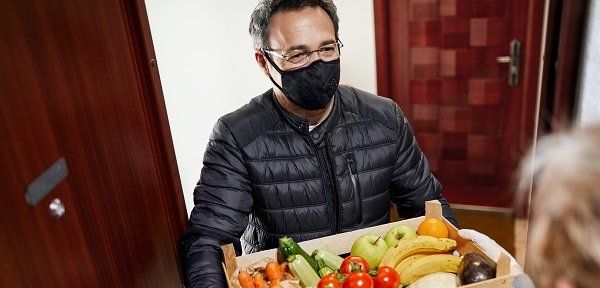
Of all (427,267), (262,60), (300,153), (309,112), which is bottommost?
(427,267)

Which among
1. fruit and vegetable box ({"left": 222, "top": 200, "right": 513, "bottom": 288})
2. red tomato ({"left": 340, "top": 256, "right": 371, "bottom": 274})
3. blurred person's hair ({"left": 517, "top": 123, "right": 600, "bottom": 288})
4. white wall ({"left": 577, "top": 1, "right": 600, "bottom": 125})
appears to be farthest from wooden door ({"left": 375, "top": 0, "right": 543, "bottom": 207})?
blurred person's hair ({"left": 517, "top": 123, "right": 600, "bottom": 288})

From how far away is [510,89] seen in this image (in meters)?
3.07

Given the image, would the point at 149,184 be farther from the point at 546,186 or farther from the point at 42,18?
the point at 546,186

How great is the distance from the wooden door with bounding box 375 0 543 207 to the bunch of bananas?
1928 millimetres

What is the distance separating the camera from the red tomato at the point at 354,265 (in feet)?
4.34

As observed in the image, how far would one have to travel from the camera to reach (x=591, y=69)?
1.74m

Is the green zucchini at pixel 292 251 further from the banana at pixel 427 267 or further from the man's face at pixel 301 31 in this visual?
the man's face at pixel 301 31

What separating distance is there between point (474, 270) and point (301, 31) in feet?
2.67

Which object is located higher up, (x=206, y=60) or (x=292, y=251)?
(x=206, y=60)

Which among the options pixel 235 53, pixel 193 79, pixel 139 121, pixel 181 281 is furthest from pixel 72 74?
pixel 235 53

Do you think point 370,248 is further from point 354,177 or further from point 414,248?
point 354,177

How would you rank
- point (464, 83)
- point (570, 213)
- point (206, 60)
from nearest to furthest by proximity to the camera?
point (570, 213)
point (206, 60)
point (464, 83)

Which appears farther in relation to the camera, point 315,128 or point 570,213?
point 315,128

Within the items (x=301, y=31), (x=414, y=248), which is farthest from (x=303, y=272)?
(x=301, y=31)
